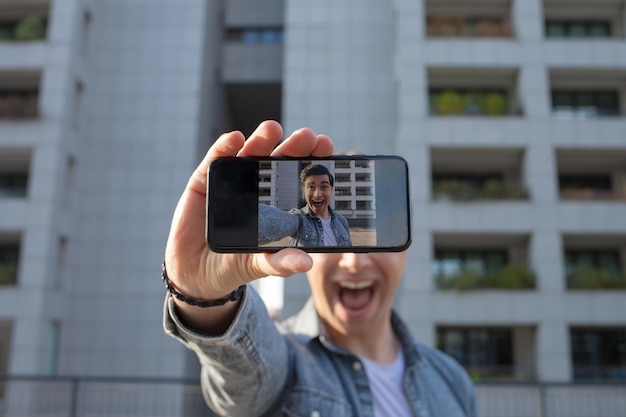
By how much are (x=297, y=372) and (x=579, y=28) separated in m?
22.8

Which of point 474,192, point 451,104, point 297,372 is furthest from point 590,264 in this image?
point 297,372

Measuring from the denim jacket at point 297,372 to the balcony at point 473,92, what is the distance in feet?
55.6

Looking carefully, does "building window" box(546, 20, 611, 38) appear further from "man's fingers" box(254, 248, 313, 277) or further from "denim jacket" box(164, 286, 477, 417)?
"man's fingers" box(254, 248, 313, 277)

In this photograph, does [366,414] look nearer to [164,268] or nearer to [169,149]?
[164,268]

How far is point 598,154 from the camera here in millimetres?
18984

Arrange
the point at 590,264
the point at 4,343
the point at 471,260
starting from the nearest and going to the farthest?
the point at 4,343 < the point at 590,264 < the point at 471,260

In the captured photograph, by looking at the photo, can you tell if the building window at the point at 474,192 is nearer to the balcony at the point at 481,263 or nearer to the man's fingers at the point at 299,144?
the balcony at the point at 481,263

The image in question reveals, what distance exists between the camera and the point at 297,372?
90.1 inches

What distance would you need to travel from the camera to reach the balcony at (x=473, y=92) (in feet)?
61.1

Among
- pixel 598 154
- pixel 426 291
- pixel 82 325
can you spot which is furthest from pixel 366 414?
pixel 598 154

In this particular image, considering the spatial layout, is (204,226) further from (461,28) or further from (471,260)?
(461,28)

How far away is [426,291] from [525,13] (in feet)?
35.0

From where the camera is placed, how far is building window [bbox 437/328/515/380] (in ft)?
61.1

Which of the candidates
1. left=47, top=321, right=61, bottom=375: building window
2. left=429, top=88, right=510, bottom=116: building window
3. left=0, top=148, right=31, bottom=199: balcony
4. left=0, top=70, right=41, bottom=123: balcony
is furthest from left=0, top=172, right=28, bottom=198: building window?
left=429, top=88, right=510, bottom=116: building window
